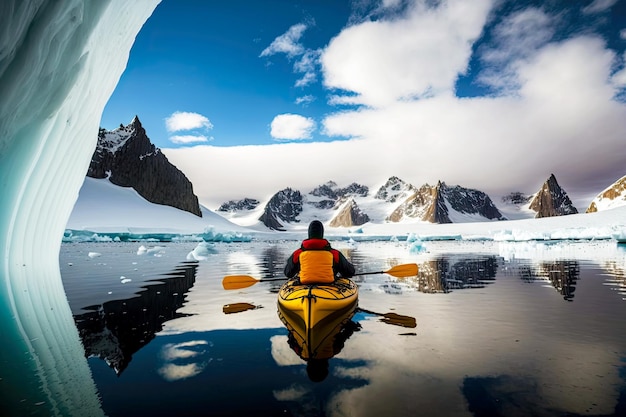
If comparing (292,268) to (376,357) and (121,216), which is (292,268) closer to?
(376,357)

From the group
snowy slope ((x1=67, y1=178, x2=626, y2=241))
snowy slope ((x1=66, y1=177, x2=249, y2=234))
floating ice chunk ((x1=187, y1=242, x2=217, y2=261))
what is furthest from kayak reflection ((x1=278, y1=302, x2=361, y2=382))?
snowy slope ((x1=66, y1=177, x2=249, y2=234))

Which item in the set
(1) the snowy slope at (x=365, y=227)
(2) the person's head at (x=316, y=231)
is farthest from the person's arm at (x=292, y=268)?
(1) the snowy slope at (x=365, y=227)

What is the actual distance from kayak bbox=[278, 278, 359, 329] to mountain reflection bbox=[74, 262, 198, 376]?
7.34ft

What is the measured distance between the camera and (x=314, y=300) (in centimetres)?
586

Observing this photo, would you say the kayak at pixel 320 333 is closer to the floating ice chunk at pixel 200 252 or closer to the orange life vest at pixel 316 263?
the orange life vest at pixel 316 263

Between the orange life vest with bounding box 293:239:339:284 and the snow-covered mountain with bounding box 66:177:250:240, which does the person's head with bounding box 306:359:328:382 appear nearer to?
the orange life vest with bounding box 293:239:339:284

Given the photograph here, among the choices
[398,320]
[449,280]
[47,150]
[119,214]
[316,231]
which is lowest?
[398,320]

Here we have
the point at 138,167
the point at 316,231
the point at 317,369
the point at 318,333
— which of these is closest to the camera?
the point at 317,369

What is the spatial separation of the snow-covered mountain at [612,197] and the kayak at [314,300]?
165 metres

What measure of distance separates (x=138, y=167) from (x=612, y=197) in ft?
539

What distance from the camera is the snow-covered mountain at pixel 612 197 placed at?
135 metres

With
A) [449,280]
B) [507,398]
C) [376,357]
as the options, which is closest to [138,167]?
[449,280]

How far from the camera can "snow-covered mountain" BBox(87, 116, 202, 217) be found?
82.9 meters

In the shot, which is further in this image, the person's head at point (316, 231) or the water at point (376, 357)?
the person's head at point (316, 231)
